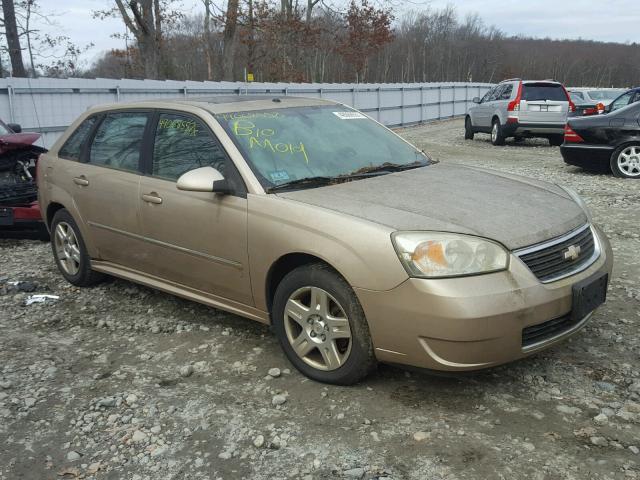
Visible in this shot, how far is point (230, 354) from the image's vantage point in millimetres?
3990

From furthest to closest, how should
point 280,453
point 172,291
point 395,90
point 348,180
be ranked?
point 395,90 < point 172,291 < point 348,180 < point 280,453

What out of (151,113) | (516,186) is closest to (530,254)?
(516,186)

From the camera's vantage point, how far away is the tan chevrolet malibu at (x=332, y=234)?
119 inches

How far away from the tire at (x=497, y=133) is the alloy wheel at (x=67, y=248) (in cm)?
1363

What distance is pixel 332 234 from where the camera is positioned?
10.7ft

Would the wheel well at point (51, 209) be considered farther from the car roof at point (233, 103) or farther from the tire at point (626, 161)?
the tire at point (626, 161)

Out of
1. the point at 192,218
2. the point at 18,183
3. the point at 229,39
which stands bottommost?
the point at 18,183

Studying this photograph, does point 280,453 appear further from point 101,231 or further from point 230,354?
point 101,231

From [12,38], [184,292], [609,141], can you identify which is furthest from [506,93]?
[12,38]

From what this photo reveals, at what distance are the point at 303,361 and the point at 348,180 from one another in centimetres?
115

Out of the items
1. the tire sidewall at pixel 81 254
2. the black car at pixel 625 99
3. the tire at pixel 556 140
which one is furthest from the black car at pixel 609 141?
the tire sidewall at pixel 81 254

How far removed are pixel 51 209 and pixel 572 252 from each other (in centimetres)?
435

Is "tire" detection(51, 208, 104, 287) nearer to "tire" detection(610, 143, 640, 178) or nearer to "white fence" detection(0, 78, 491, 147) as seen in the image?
"white fence" detection(0, 78, 491, 147)

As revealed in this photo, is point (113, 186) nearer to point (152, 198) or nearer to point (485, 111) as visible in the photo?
point (152, 198)
